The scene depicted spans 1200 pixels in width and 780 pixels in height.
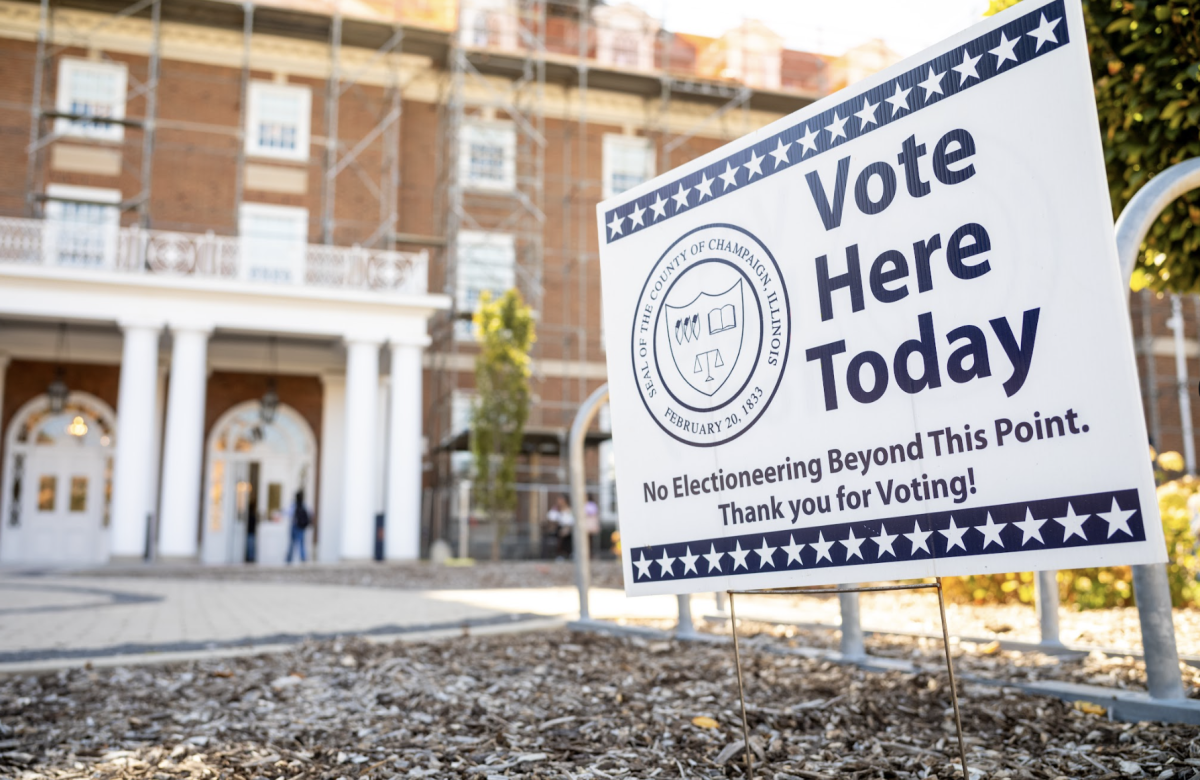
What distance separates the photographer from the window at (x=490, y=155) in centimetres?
2359

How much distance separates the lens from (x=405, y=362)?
1808 centimetres

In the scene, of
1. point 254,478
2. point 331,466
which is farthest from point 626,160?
point 254,478

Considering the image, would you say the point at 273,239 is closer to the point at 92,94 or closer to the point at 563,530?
the point at 92,94

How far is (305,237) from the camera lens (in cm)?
2166

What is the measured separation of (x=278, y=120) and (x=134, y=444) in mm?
9649

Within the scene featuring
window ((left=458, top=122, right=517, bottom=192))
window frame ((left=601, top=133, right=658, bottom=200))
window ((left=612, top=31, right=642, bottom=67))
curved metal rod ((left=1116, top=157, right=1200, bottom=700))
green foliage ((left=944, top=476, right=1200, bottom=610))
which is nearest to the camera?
curved metal rod ((left=1116, top=157, right=1200, bottom=700))

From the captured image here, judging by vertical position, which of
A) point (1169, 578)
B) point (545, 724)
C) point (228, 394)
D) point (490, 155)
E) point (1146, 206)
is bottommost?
point (545, 724)

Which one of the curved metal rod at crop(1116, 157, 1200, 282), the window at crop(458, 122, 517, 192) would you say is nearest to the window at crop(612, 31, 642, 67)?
the window at crop(458, 122, 517, 192)

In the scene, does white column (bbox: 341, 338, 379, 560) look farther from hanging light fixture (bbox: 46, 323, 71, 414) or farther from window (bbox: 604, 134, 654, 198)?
window (bbox: 604, 134, 654, 198)

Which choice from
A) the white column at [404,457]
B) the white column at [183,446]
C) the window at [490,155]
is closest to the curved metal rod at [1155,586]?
the white column at [404,457]

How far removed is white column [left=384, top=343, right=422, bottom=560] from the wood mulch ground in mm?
12770

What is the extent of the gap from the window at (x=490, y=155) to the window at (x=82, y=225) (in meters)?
8.32

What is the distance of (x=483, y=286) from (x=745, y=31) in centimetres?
1012

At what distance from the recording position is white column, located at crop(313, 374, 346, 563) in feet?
66.9
